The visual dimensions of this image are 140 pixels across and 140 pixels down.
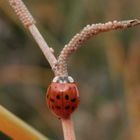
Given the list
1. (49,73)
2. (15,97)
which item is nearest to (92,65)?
(49,73)

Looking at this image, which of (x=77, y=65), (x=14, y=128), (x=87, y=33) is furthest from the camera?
(x=77, y=65)

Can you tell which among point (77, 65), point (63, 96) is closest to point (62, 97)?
point (63, 96)

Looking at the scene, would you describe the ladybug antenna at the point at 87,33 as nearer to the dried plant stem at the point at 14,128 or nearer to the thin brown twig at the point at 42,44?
the thin brown twig at the point at 42,44

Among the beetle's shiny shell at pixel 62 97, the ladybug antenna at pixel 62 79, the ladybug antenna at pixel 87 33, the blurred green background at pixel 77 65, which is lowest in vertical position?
the blurred green background at pixel 77 65

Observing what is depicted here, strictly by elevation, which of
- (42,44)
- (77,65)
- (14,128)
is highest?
(42,44)

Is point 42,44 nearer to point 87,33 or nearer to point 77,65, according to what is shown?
point 87,33

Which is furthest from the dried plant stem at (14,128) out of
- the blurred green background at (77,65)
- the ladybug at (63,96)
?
the blurred green background at (77,65)
